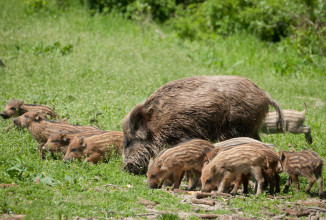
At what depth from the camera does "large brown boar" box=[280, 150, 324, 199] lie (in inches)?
230

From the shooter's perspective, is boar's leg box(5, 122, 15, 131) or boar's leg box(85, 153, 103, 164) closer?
boar's leg box(85, 153, 103, 164)

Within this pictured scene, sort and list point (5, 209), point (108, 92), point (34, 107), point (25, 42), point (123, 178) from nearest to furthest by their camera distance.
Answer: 1. point (5, 209)
2. point (123, 178)
3. point (34, 107)
4. point (108, 92)
5. point (25, 42)

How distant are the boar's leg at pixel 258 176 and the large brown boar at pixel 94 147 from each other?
7.72ft

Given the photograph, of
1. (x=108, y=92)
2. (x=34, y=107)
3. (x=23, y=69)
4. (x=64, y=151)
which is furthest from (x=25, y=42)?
(x=64, y=151)

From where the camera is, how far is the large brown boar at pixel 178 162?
20.2ft

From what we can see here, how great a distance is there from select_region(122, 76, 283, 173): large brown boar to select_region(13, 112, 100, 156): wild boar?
1053 millimetres

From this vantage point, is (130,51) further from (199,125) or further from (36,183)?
(36,183)

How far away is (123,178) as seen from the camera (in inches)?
245

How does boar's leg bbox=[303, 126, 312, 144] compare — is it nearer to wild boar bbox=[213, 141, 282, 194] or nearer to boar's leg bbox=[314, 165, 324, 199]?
wild boar bbox=[213, 141, 282, 194]

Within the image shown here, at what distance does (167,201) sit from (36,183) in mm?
1549

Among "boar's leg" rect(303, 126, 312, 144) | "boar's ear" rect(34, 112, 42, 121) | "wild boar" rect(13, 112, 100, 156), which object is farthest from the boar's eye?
"boar's leg" rect(303, 126, 312, 144)

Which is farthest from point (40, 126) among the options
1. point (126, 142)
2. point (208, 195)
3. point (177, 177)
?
point (208, 195)

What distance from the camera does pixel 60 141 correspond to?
7.17m

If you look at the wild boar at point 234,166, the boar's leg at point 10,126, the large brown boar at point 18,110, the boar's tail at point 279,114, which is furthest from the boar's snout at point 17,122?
the boar's tail at point 279,114
